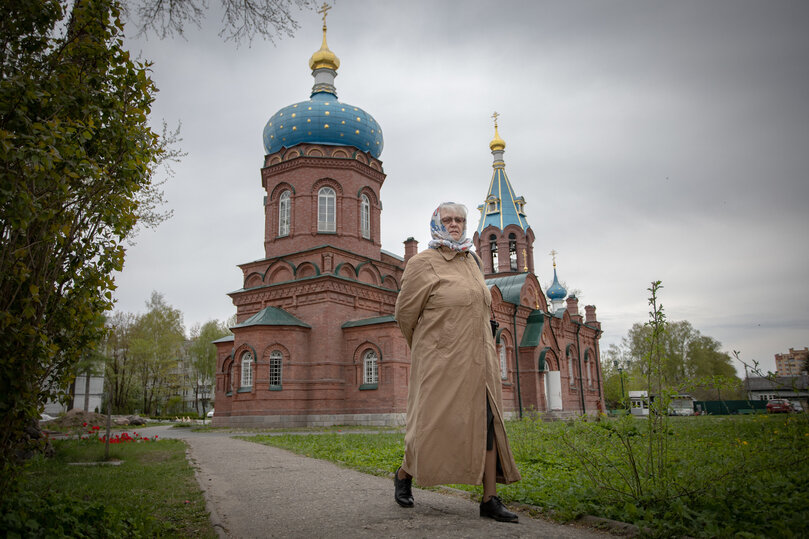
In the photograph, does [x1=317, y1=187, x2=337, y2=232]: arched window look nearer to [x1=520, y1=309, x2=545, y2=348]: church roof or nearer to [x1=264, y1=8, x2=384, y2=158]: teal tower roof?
[x1=264, y1=8, x2=384, y2=158]: teal tower roof

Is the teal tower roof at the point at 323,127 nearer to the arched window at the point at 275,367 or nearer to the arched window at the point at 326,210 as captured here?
the arched window at the point at 326,210

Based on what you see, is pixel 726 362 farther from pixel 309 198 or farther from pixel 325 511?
pixel 325 511

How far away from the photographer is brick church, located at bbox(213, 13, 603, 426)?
19953 mm

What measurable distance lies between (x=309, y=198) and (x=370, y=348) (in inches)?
280

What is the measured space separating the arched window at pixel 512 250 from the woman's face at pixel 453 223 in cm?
2881

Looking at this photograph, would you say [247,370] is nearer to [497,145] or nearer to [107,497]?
[107,497]

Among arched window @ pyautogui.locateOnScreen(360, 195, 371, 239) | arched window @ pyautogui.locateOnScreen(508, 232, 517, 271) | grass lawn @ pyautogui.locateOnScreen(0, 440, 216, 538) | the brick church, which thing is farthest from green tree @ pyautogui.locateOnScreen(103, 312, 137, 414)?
grass lawn @ pyautogui.locateOnScreen(0, 440, 216, 538)

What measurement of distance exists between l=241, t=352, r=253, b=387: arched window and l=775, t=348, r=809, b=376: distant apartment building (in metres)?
17.7

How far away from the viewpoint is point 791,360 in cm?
467

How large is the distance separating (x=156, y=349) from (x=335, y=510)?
3755cm

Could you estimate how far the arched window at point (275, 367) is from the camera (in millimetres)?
19969

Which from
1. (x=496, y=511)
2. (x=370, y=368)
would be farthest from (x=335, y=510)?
(x=370, y=368)

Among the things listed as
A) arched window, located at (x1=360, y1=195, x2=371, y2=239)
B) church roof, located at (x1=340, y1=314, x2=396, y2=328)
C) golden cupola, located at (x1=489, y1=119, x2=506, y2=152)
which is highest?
golden cupola, located at (x1=489, y1=119, x2=506, y2=152)

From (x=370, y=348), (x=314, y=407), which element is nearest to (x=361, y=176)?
(x=370, y=348)
